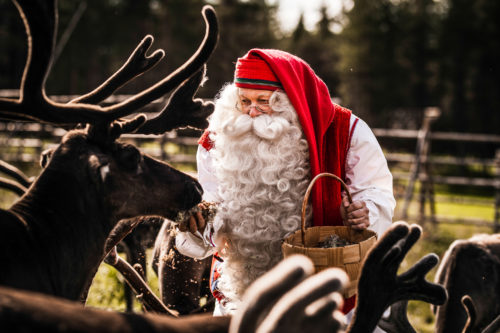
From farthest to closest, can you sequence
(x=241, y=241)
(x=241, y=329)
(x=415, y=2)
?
(x=415, y=2) → (x=241, y=241) → (x=241, y=329)

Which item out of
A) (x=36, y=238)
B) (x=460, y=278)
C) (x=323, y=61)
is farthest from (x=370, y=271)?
(x=323, y=61)

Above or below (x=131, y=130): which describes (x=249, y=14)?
above

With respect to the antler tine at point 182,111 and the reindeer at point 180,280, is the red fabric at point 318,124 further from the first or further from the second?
the reindeer at point 180,280

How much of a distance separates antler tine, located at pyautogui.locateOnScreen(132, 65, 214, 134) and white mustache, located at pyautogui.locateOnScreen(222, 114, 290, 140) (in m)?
0.19

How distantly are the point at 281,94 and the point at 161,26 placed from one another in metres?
32.5

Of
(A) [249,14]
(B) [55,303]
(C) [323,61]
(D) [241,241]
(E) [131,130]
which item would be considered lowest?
(D) [241,241]

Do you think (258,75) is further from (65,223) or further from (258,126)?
(65,223)

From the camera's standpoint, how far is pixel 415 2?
3297cm

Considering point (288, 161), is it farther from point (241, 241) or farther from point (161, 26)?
point (161, 26)

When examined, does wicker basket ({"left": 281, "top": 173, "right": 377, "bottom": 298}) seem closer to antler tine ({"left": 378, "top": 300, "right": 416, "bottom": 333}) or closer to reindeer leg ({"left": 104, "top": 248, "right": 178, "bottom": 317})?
reindeer leg ({"left": 104, "top": 248, "right": 178, "bottom": 317})

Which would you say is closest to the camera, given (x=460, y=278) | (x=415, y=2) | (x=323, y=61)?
(x=460, y=278)

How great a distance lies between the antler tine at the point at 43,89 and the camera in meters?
1.65

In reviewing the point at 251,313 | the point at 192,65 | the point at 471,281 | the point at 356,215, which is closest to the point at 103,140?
the point at 192,65

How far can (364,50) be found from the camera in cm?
3122
